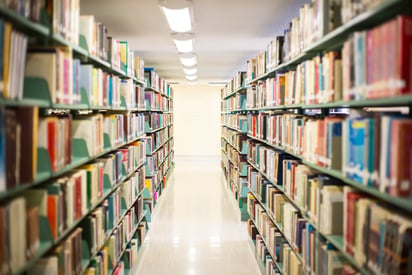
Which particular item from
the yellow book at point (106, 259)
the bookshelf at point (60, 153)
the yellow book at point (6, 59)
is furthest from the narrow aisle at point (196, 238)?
the yellow book at point (6, 59)

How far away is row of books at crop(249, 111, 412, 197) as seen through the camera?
5.36ft

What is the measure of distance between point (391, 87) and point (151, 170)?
572 centimetres

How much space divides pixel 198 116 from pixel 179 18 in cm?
1255

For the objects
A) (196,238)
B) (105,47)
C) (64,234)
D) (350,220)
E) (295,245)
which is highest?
(105,47)

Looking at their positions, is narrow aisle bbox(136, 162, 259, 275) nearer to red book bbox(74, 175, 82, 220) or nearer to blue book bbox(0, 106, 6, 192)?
red book bbox(74, 175, 82, 220)

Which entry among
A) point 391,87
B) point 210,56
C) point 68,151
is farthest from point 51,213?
point 210,56

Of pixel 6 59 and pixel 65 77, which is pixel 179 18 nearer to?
pixel 65 77

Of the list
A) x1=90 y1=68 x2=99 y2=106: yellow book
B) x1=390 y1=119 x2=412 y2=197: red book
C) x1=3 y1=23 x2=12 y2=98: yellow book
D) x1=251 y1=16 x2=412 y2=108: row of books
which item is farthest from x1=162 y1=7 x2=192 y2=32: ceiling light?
x1=390 y1=119 x2=412 y2=197: red book

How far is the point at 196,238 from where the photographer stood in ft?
20.2

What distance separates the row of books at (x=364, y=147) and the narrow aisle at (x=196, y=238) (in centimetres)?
249

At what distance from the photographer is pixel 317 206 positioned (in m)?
2.71

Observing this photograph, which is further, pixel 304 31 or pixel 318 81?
pixel 304 31

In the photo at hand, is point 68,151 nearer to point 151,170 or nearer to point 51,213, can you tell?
point 51,213

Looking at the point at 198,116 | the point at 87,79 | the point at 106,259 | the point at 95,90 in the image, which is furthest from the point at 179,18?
the point at 198,116
